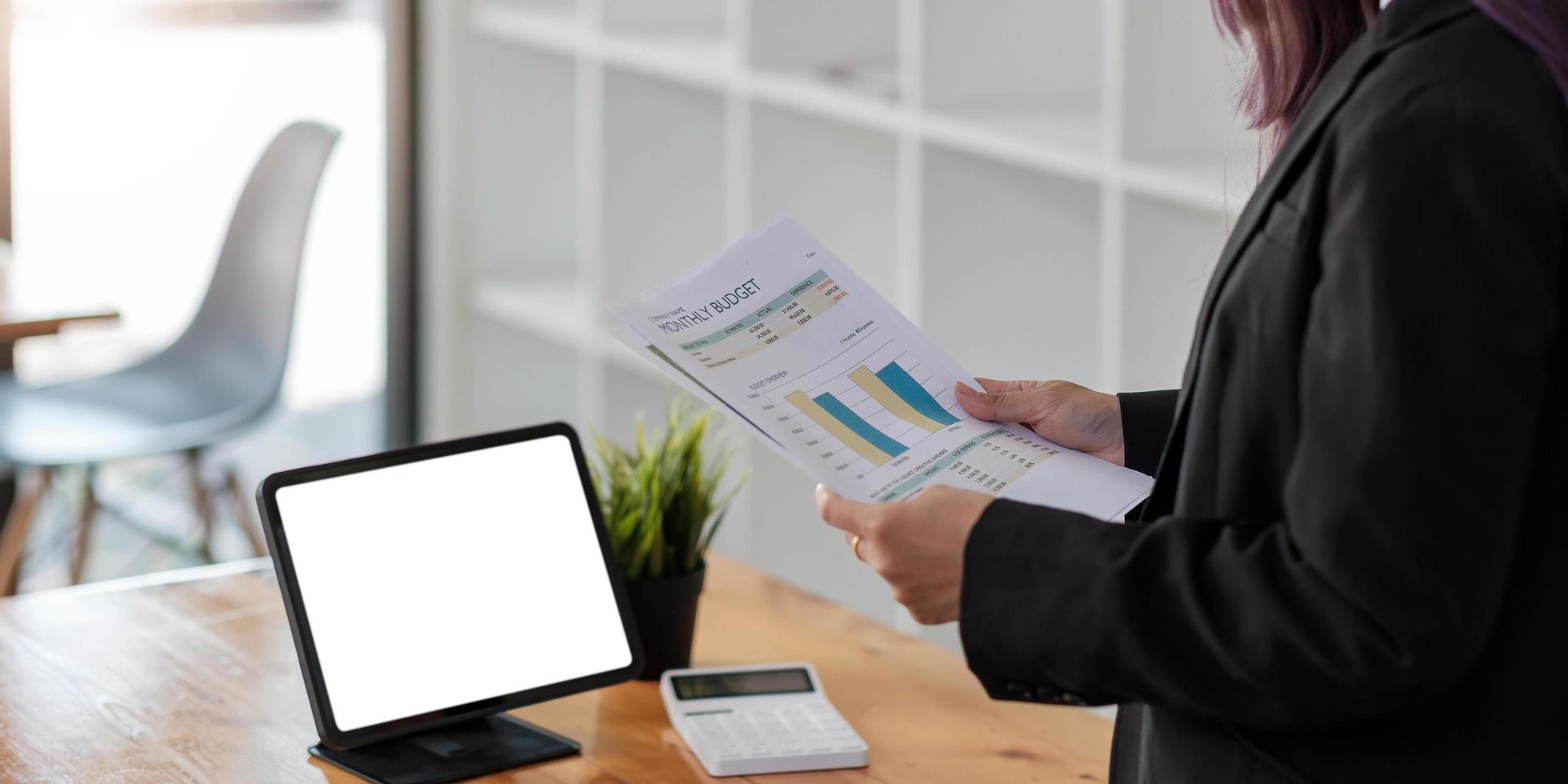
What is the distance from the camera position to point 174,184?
352 cm

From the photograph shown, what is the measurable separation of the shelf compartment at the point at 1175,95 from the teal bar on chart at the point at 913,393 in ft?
2.92

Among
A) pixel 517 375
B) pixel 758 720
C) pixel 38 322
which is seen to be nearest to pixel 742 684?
pixel 758 720

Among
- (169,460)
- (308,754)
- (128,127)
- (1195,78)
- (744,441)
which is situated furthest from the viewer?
(169,460)

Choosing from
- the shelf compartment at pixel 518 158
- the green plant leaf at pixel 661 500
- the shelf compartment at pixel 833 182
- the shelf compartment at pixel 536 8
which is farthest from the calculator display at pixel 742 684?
the shelf compartment at pixel 518 158

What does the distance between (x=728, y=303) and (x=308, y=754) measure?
504 mm

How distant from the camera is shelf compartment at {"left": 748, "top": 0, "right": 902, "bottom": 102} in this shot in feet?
8.71

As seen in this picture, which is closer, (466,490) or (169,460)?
(466,490)

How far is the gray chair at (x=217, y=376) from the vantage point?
3.01 metres

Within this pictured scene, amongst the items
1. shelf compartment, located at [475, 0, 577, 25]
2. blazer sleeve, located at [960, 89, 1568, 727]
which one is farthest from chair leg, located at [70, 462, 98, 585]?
blazer sleeve, located at [960, 89, 1568, 727]

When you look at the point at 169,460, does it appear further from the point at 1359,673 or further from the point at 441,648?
the point at 1359,673

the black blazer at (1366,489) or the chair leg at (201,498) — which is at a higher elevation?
the black blazer at (1366,489)

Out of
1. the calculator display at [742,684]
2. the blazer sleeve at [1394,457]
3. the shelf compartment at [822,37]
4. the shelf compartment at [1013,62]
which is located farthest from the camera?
the shelf compartment at [822,37]

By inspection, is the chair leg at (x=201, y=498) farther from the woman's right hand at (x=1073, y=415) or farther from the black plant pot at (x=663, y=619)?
the woman's right hand at (x=1073, y=415)

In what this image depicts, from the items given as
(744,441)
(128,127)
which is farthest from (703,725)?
(128,127)
